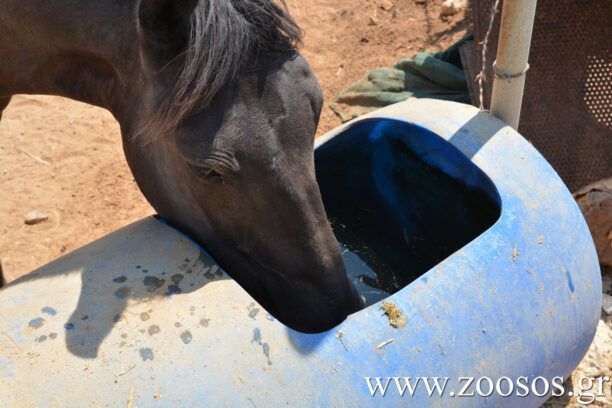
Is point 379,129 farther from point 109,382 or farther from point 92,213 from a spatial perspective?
point 92,213

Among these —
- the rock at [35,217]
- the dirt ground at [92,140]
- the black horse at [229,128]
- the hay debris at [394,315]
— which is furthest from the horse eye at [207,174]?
the rock at [35,217]

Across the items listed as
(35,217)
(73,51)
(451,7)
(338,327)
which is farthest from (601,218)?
(35,217)

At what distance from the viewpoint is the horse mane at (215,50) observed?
153 centimetres

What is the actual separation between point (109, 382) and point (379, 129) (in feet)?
4.55

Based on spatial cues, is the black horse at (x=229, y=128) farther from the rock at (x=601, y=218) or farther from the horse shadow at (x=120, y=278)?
the rock at (x=601, y=218)

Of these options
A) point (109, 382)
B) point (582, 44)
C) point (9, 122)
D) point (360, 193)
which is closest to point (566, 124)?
point (582, 44)

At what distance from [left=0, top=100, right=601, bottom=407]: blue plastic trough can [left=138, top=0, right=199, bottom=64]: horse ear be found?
476 millimetres

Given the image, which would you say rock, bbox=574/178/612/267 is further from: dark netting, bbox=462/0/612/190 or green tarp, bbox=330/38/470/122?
green tarp, bbox=330/38/470/122

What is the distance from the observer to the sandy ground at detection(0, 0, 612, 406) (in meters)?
3.37

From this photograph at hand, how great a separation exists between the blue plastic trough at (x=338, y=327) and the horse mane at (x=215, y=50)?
1.20 ft

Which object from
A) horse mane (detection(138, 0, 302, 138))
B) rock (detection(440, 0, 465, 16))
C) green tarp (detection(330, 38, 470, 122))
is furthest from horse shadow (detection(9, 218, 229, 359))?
rock (detection(440, 0, 465, 16))

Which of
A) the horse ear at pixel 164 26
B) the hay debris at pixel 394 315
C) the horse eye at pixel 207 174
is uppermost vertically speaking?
the horse ear at pixel 164 26

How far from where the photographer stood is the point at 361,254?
260cm

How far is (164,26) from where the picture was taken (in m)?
1.55
